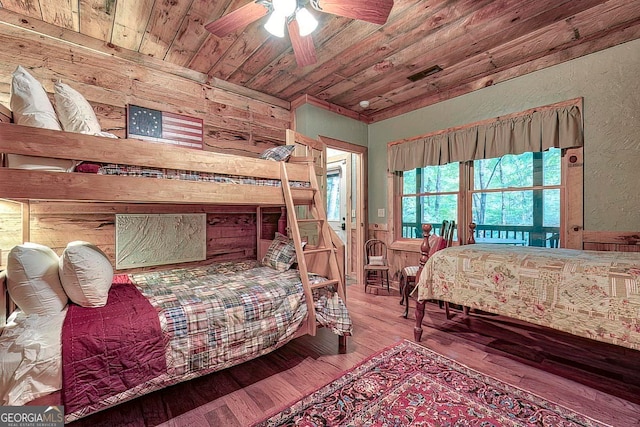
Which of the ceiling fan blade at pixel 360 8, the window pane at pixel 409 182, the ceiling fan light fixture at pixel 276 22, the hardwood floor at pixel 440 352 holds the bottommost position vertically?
the hardwood floor at pixel 440 352

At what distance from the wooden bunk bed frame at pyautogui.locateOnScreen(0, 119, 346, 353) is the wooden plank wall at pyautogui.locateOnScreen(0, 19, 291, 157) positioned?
1080mm

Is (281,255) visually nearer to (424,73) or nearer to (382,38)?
(382,38)

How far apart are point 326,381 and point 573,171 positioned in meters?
2.93

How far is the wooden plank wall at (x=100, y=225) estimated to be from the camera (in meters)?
2.17

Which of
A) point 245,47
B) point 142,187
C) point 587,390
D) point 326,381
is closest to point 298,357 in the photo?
point 326,381

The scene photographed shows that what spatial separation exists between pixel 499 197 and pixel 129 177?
140 inches

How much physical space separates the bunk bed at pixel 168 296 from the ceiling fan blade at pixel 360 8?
108 centimetres

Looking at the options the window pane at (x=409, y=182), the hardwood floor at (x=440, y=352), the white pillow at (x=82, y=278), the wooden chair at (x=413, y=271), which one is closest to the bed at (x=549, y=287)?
the hardwood floor at (x=440, y=352)

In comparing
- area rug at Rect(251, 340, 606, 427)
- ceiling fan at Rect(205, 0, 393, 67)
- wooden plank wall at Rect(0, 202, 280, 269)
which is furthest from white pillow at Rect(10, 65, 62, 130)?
area rug at Rect(251, 340, 606, 427)

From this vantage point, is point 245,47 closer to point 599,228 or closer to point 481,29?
point 481,29

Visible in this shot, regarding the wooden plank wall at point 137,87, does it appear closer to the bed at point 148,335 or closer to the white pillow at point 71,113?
the white pillow at point 71,113

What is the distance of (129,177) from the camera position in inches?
64.4

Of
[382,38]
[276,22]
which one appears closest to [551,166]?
[382,38]

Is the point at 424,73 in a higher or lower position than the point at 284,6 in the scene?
higher
